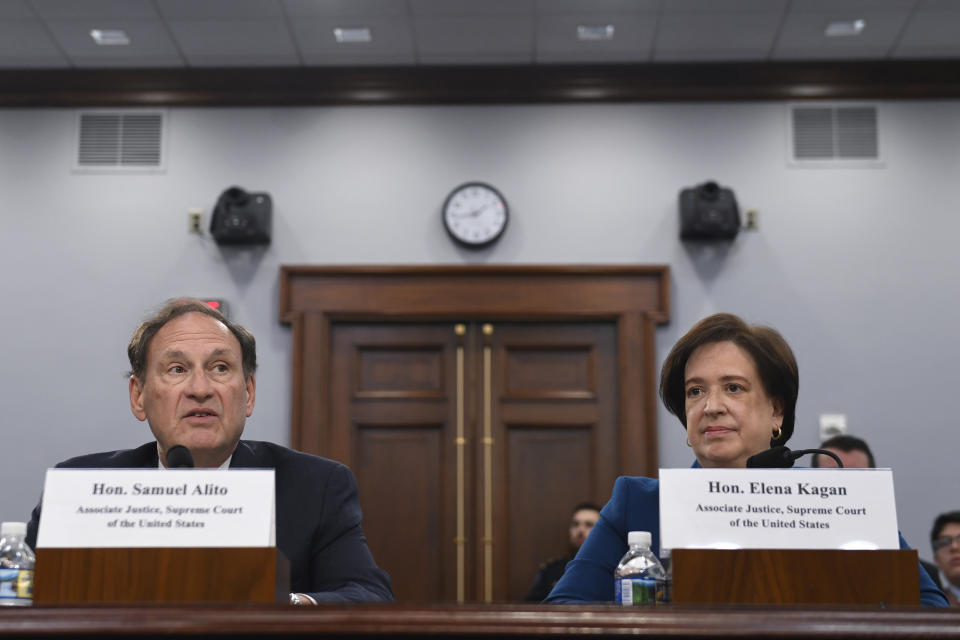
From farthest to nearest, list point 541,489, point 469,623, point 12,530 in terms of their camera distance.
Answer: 1. point 541,489
2. point 12,530
3. point 469,623

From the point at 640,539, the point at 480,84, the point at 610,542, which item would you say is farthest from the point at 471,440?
the point at 640,539

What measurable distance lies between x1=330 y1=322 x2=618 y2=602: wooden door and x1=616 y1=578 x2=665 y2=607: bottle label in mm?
3287

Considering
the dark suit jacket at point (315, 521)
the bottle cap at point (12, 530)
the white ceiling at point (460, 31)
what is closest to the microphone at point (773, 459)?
the dark suit jacket at point (315, 521)

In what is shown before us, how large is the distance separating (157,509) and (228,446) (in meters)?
0.70

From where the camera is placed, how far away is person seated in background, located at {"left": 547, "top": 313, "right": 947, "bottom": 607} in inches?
76.4

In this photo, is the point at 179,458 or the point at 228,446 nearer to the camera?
the point at 179,458

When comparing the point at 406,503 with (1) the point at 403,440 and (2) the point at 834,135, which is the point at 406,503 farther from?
(2) the point at 834,135

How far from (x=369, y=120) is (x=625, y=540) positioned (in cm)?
362

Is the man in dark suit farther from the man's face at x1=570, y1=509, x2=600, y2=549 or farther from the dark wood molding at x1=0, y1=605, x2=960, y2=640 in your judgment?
the man's face at x1=570, y1=509, x2=600, y2=549

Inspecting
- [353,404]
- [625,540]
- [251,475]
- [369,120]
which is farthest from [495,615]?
[369,120]

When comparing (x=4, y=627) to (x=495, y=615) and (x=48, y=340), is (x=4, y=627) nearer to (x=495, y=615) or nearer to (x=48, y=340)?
(x=495, y=615)

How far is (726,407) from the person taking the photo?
6.70ft

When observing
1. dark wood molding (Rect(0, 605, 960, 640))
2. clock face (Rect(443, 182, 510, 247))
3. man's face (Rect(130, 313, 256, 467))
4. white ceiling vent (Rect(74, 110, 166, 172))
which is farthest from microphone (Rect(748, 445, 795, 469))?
white ceiling vent (Rect(74, 110, 166, 172))

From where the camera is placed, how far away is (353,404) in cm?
500
